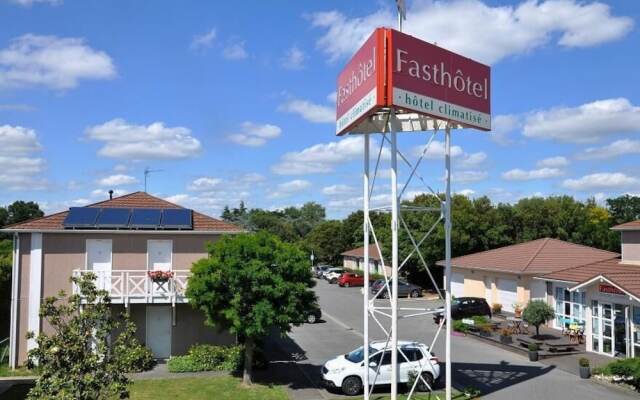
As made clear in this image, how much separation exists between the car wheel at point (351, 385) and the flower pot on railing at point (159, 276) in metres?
8.46

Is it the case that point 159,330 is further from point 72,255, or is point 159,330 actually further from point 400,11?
point 400,11

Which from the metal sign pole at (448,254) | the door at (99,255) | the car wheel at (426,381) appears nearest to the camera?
the metal sign pole at (448,254)

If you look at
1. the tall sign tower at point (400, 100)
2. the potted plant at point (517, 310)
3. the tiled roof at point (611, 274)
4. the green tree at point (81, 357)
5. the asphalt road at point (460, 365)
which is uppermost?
the tall sign tower at point (400, 100)

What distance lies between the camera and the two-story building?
2423 cm

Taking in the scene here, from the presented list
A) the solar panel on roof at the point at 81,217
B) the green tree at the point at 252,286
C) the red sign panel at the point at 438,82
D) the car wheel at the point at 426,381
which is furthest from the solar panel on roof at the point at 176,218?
the red sign panel at the point at 438,82

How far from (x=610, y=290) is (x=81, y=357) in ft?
70.7

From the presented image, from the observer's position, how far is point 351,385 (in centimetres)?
2002

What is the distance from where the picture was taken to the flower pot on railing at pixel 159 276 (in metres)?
23.8

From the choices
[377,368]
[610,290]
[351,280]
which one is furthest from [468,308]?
[351,280]

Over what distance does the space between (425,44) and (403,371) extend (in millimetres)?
10668

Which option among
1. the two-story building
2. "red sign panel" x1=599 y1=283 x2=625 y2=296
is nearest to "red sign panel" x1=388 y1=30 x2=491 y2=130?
"red sign panel" x1=599 y1=283 x2=625 y2=296

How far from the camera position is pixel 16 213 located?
302ft

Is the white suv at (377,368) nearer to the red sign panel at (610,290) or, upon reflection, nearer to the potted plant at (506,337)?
the potted plant at (506,337)

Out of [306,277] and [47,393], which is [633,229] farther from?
[47,393]
